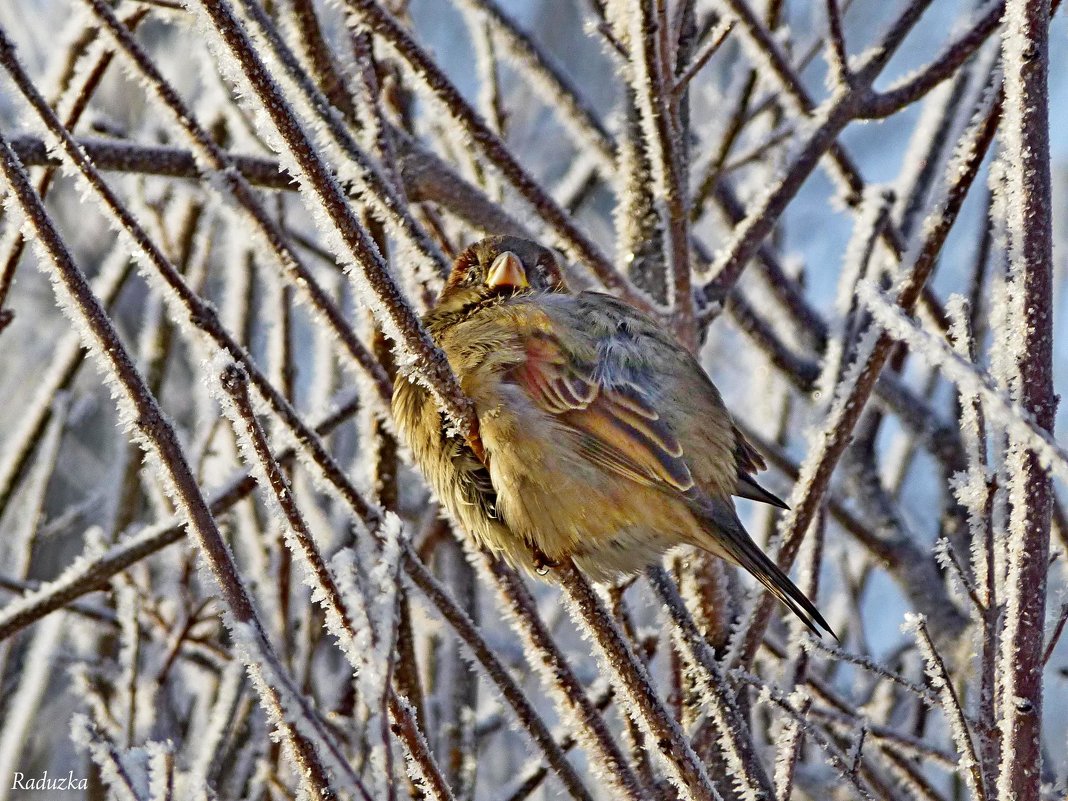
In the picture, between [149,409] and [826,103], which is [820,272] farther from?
[149,409]

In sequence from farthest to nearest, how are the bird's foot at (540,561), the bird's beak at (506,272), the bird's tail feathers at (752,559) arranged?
the bird's beak at (506,272), the bird's foot at (540,561), the bird's tail feathers at (752,559)

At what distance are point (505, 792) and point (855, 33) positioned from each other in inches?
299

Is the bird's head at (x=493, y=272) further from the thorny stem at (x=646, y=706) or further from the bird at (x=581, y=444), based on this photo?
the thorny stem at (x=646, y=706)

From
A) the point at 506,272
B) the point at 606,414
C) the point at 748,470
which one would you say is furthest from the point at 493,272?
the point at 748,470

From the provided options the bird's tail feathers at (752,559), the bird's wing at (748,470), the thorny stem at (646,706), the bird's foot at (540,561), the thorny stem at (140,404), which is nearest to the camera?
the thorny stem at (140,404)

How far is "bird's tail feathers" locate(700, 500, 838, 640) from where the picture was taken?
93.0 inches

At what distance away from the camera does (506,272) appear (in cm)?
330

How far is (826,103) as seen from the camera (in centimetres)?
339

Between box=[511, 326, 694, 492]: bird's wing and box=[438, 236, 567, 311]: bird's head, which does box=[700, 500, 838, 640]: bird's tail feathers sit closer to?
box=[511, 326, 694, 492]: bird's wing

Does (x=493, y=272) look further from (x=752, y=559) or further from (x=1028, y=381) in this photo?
(x=1028, y=381)

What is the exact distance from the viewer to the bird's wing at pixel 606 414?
9.13ft

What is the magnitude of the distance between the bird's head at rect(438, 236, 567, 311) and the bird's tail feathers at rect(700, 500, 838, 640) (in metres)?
0.83

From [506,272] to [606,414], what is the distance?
638 millimetres

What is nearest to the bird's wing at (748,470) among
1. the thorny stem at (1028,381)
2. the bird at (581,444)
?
the bird at (581,444)
